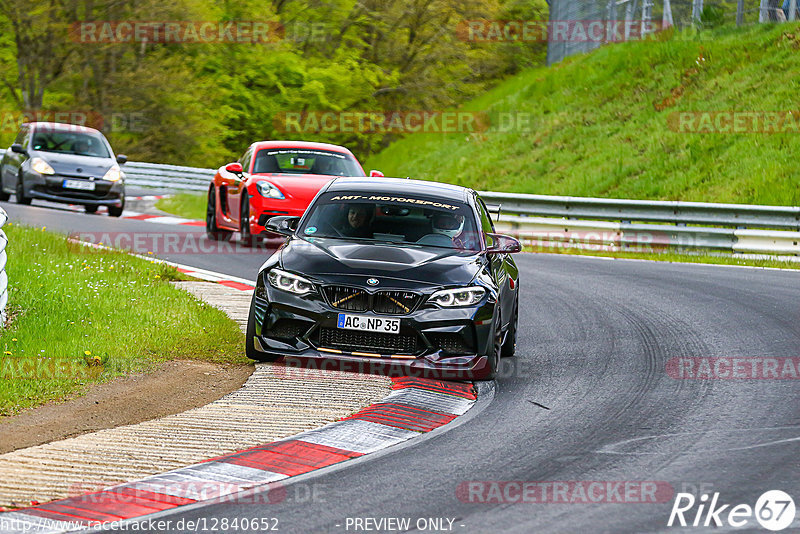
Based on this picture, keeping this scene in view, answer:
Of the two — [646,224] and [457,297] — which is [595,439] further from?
[646,224]

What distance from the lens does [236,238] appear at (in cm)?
1980

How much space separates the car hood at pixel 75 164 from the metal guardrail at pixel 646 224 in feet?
25.0

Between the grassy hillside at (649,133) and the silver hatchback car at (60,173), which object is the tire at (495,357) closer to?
the silver hatchback car at (60,173)

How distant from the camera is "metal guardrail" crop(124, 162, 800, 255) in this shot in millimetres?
20375

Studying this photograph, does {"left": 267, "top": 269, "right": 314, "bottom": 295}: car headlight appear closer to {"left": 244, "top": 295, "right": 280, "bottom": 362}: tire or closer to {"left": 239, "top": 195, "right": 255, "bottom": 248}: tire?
{"left": 244, "top": 295, "right": 280, "bottom": 362}: tire

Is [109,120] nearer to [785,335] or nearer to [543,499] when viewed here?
[785,335]

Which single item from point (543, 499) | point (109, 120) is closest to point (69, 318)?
point (543, 499)

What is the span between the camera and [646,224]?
21.5 metres

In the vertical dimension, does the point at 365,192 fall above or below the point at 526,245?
above

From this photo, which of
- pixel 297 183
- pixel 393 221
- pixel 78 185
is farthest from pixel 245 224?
pixel 393 221

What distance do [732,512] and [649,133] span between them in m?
25.5

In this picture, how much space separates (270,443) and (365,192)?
3807mm

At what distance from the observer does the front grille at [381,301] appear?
28.3 feet

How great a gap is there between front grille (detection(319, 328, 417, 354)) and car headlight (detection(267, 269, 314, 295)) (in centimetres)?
37
